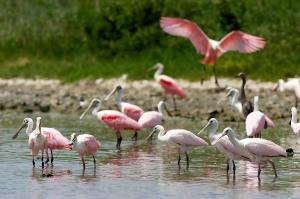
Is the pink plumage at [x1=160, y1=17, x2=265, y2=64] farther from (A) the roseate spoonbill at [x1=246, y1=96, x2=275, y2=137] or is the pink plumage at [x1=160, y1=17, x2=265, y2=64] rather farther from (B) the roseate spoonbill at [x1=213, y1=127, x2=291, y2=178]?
(B) the roseate spoonbill at [x1=213, y1=127, x2=291, y2=178]

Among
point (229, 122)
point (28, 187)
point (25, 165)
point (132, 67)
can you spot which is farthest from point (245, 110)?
point (132, 67)

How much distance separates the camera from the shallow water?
13.2 m

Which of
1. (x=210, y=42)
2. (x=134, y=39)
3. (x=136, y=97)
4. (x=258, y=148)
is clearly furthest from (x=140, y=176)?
(x=134, y=39)

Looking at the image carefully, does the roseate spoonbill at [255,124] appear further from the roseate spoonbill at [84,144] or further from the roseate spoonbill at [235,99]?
the roseate spoonbill at [235,99]

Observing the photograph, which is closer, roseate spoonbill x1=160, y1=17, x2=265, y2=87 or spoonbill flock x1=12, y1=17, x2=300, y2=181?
spoonbill flock x1=12, y1=17, x2=300, y2=181

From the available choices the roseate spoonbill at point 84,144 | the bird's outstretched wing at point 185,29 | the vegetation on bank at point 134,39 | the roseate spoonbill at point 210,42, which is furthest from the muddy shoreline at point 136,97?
the roseate spoonbill at point 84,144

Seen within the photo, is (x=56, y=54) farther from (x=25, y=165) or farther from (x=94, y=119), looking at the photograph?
(x=25, y=165)

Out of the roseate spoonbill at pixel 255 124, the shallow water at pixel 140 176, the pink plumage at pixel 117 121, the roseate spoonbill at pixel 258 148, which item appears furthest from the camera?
the pink plumage at pixel 117 121

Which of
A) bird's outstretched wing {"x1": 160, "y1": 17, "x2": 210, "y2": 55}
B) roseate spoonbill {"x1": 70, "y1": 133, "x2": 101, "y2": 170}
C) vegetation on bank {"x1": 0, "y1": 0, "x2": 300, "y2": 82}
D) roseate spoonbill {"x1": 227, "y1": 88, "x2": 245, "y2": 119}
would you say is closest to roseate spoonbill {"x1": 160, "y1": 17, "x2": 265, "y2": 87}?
bird's outstretched wing {"x1": 160, "y1": 17, "x2": 210, "y2": 55}

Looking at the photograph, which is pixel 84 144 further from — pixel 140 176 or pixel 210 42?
pixel 210 42

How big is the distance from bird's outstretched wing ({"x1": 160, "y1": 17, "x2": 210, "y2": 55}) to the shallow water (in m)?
5.83

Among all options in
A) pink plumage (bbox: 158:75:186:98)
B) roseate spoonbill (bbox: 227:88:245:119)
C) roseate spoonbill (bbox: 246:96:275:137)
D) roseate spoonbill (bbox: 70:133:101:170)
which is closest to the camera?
roseate spoonbill (bbox: 70:133:101:170)

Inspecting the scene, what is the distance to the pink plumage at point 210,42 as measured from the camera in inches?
955

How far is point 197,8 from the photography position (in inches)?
1329
